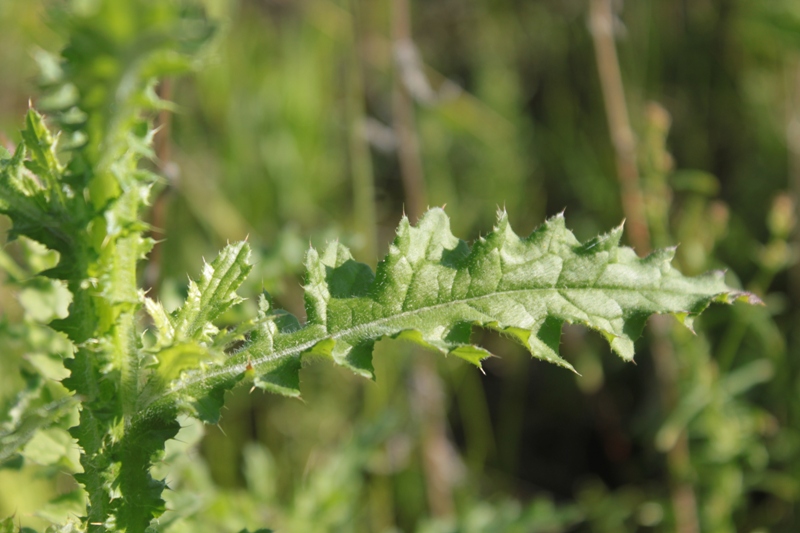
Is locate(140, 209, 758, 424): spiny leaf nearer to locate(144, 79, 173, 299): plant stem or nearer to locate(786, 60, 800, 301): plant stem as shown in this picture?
locate(144, 79, 173, 299): plant stem

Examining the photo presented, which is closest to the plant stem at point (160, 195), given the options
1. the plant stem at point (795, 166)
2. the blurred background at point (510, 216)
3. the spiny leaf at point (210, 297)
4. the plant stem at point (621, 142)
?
the blurred background at point (510, 216)

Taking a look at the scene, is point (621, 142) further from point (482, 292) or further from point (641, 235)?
point (482, 292)

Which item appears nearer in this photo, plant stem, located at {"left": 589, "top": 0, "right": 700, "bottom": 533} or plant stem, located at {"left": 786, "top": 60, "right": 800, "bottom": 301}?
plant stem, located at {"left": 589, "top": 0, "right": 700, "bottom": 533}

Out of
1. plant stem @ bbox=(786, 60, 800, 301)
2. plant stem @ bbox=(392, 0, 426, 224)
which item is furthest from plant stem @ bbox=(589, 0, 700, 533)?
plant stem @ bbox=(786, 60, 800, 301)

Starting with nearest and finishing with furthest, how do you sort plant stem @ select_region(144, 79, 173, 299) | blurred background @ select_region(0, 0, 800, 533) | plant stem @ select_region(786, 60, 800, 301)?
plant stem @ select_region(144, 79, 173, 299) → blurred background @ select_region(0, 0, 800, 533) → plant stem @ select_region(786, 60, 800, 301)

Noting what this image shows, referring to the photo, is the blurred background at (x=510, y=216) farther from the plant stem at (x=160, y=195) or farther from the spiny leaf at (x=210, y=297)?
the spiny leaf at (x=210, y=297)
